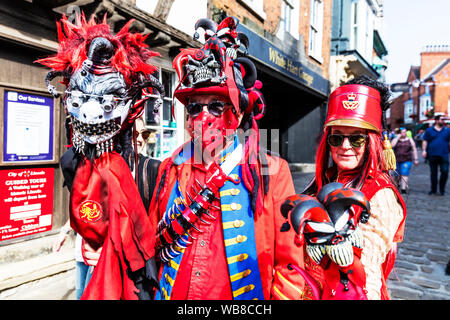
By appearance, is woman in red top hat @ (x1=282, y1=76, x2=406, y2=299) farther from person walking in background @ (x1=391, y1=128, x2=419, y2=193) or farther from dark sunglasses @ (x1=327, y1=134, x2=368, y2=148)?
person walking in background @ (x1=391, y1=128, x2=419, y2=193)

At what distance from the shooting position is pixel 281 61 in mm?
8891

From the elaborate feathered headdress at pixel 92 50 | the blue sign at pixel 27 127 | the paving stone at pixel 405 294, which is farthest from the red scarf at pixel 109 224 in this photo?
the paving stone at pixel 405 294

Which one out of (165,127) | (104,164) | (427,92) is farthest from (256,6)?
(427,92)

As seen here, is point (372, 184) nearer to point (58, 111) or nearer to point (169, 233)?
point (169, 233)

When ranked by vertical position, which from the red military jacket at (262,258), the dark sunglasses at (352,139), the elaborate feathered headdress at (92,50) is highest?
the elaborate feathered headdress at (92,50)

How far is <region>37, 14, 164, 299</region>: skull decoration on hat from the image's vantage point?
4.69ft

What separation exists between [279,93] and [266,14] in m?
3.88

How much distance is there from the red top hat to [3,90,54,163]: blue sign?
363cm

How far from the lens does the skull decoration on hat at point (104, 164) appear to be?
1.43 m

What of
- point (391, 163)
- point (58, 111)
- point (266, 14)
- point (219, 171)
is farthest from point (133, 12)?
point (266, 14)

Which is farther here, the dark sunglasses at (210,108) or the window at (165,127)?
the window at (165,127)

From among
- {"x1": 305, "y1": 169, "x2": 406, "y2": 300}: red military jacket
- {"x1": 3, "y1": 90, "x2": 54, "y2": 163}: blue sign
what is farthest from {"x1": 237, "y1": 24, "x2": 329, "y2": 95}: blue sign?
{"x1": 305, "y1": 169, "x2": 406, "y2": 300}: red military jacket

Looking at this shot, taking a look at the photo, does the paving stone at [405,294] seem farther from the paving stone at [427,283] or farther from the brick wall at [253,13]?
the brick wall at [253,13]

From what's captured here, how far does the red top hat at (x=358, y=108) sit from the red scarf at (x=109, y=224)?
43.8 inches
